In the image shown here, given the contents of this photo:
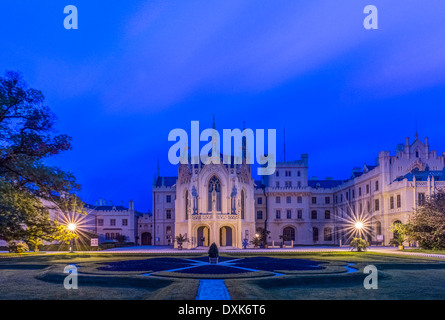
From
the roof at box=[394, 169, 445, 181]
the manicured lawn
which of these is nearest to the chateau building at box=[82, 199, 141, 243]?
the roof at box=[394, 169, 445, 181]

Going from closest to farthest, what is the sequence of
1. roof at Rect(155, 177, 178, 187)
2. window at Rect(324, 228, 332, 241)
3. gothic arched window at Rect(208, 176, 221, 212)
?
gothic arched window at Rect(208, 176, 221, 212), window at Rect(324, 228, 332, 241), roof at Rect(155, 177, 178, 187)

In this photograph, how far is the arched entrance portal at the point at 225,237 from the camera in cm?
6267

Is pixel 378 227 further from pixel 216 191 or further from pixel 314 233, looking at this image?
pixel 216 191

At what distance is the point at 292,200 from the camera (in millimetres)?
76750

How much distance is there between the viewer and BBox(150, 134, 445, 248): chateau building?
194ft

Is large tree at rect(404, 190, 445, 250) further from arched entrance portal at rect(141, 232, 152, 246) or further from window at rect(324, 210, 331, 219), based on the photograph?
arched entrance portal at rect(141, 232, 152, 246)

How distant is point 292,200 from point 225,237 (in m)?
18.0

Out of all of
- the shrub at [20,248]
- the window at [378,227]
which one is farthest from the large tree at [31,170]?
the window at [378,227]

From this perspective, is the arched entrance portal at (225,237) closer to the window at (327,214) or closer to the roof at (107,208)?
the window at (327,214)

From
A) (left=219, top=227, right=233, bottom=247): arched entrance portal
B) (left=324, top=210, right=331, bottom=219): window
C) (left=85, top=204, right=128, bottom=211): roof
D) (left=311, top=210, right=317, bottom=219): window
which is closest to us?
(left=219, top=227, right=233, bottom=247): arched entrance portal

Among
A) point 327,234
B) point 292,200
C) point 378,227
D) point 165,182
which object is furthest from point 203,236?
point 327,234
